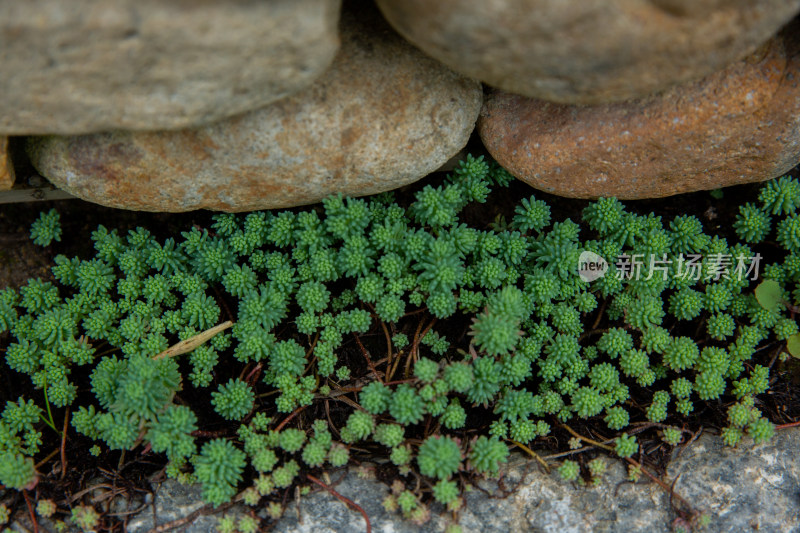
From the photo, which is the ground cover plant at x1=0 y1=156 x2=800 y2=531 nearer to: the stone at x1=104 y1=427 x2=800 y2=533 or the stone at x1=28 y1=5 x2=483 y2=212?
the stone at x1=104 y1=427 x2=800 y2=533

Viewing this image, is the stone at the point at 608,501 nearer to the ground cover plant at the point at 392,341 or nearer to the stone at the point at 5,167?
the ground cover plant at the point at 392,341

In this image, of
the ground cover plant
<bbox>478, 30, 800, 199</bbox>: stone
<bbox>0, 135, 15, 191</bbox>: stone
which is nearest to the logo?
the ground cover plant

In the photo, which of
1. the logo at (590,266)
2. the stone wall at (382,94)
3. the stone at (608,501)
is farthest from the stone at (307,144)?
the stone at (608,501)

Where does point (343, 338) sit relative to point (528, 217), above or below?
below

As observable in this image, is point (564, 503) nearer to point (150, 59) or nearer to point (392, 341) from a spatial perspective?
point (392, 341)

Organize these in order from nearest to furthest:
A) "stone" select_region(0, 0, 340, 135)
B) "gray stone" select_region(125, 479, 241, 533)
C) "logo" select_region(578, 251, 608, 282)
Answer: "stone" select_region(0, 0, 340, 135) → "gray stone" select_region(125, 479, 241, 533) → "logo" select_region(578, 251, 608, 282)

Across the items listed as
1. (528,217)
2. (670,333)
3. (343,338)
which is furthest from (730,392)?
(343,338)

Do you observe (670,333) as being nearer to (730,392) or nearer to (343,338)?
(730,392)

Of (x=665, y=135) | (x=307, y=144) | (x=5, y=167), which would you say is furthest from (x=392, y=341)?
(x=5, y=167)

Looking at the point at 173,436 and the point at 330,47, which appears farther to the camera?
the point at 173,436
